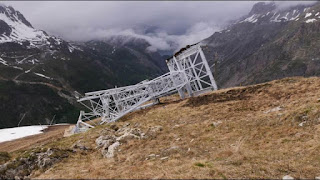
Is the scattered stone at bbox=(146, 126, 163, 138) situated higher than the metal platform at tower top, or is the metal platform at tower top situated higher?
the metal platform at tower top

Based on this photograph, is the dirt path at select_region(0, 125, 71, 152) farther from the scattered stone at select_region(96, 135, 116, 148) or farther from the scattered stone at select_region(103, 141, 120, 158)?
the scattered stone at select_region(103, 141, 120, 158)

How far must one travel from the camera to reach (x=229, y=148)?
67.4 ft

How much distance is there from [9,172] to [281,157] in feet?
61.2

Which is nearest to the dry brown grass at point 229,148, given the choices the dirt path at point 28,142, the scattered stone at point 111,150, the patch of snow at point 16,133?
the scattered stone at point 111,150

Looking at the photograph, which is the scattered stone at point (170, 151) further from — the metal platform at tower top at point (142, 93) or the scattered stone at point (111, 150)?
the metal platform at tower top at point (142, 93)

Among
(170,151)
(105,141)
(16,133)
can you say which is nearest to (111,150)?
(105,141)

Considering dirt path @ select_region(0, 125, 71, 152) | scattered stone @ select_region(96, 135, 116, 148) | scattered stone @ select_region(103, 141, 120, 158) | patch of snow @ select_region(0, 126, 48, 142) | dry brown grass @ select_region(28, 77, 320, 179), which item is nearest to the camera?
dry brown grass @ select_region(28, 77, 320, 179)

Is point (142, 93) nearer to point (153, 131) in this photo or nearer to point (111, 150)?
point (153, 131)

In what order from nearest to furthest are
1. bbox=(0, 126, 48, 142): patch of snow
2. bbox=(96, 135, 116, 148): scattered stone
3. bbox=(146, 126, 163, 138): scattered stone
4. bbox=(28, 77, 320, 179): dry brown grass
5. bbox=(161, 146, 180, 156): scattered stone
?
bbox=(28, 77, 320, 179): dry brown grass < bbox=(161, 146, 180, 156): scattered stone < bbox=(96, 135, 116, 148): scattered stone < bbox=(146, 126, 163, 138): scattered stone < bbox=(0, 126, 48, 142): patch of snow

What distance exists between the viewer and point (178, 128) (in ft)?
95.6

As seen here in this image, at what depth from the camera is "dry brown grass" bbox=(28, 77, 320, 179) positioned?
16.0 meters

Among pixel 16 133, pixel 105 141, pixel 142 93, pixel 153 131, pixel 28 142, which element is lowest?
pixel 153 131

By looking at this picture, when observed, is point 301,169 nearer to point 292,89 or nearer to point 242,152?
point 242,152

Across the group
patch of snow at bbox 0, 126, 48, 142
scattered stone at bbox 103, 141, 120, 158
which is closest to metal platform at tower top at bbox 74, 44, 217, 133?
A: patch of snow at bbox 0, 126, 48, 142
